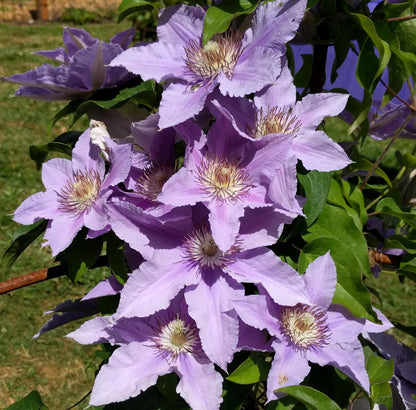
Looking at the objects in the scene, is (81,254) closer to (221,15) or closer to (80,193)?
(80,193)

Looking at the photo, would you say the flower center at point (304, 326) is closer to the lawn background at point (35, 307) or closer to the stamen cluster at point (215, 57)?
the stamen cluster at point (215, 57)

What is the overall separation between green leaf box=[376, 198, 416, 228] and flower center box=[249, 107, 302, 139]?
0.99 ft

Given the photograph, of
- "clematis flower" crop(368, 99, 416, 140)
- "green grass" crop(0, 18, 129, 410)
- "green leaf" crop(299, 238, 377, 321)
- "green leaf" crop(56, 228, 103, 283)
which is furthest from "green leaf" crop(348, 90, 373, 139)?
"green grass" crop(0, 18, 129, 410)

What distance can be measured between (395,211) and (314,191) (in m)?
0.24

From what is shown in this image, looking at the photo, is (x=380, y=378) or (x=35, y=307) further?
(x=35, y=307)

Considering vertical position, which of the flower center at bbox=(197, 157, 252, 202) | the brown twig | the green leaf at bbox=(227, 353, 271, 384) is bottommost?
the green leaf at bbox=(227, 353, 271, 384)

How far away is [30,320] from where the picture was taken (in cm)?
244

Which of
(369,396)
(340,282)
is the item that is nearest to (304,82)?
(340,282)

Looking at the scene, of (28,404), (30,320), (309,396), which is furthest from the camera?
(30,320)

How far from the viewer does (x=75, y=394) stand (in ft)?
6.91

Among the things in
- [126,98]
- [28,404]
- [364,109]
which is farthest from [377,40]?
[28,404]

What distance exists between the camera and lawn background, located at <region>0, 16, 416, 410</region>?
7.04ft

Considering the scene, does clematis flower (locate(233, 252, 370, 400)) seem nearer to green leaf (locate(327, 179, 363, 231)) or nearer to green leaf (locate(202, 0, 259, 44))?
green leaf (locate(327, 179, 363, 231))

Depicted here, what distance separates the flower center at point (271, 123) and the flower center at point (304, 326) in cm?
21
